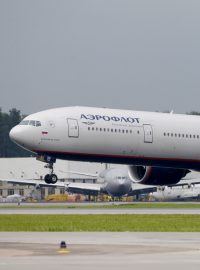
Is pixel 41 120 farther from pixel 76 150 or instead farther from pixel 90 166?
pixel 90 166

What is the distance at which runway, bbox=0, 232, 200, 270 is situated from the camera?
77.8 ft

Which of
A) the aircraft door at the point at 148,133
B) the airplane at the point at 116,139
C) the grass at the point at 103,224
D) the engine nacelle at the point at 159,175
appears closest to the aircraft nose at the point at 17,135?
the airplane at the point at 116,139

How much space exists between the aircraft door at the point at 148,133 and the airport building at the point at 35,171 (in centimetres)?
7917

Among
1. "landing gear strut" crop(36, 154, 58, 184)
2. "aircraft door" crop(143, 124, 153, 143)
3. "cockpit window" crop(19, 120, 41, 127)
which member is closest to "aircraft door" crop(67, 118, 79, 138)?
A: "cockpit window" crop(19, 120, 41, 127)

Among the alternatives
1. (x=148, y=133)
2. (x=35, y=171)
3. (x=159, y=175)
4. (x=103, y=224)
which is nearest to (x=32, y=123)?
(x=148, y=133)

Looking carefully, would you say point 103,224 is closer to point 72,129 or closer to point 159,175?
point 72,129

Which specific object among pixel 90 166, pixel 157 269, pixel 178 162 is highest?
pixel 90 166

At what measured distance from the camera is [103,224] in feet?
144

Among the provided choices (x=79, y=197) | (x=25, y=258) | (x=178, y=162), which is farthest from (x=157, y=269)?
(x=79, y=197)

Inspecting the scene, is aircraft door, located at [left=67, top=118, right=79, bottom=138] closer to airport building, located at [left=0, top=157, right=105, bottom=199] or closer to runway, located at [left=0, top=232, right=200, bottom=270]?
runway, located at [left=0, top=232, right=200, bottom=270]

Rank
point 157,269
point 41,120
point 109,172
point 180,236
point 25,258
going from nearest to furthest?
point 157,269, point 25,258, point 180,236, point 41,120, point 109,172

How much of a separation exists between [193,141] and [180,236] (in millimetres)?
35812

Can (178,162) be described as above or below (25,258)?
above

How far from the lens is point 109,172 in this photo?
11581 centimetres
